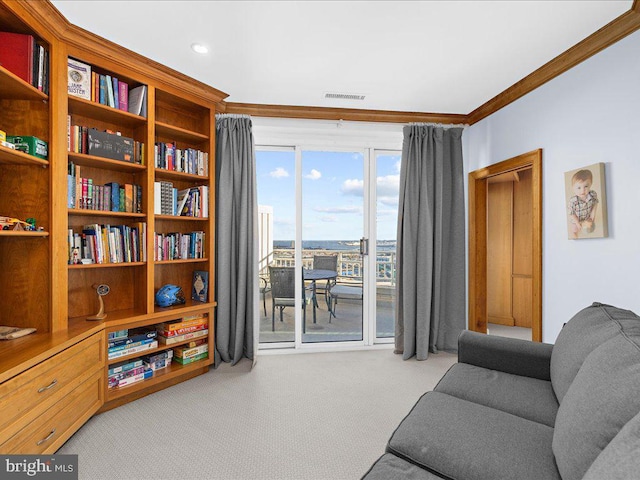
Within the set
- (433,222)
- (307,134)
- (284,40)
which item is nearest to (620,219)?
(433,222)

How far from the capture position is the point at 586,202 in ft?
7.97

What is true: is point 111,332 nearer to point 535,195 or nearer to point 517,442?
point 517,442

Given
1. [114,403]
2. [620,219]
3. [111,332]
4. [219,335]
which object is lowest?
[114,403]

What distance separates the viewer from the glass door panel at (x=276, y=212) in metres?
3.90

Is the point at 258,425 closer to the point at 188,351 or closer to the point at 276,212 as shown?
the point at 188,351

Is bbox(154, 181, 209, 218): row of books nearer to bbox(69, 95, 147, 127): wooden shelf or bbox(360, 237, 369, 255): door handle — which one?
bbox(69, 95, 147, 127): wooden shelf

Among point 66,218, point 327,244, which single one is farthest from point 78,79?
point 327,244

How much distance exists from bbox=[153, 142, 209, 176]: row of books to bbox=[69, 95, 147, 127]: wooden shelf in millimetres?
259

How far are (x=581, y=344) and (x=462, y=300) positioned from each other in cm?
229

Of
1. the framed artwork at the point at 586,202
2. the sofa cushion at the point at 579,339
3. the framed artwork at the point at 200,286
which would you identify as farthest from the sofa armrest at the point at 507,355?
the framed artwork at the point at 200,286

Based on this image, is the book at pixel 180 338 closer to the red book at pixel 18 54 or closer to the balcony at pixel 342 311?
the balcony at pixel 342 311

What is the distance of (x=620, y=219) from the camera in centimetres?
222

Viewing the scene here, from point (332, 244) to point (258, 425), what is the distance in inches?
83.1
